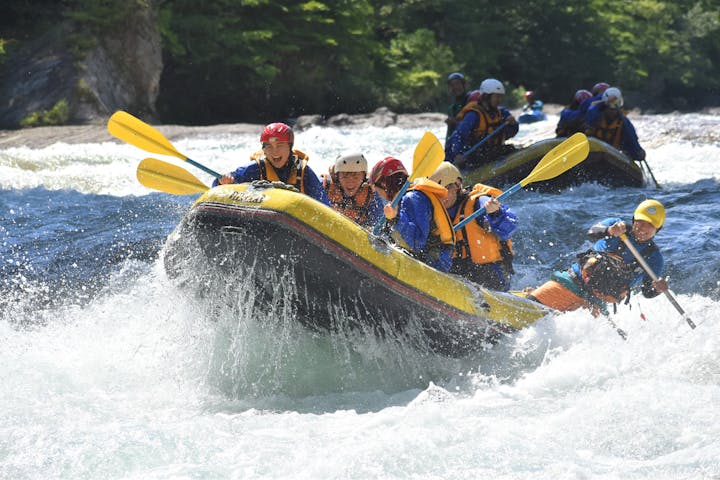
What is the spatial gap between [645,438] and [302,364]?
195cm

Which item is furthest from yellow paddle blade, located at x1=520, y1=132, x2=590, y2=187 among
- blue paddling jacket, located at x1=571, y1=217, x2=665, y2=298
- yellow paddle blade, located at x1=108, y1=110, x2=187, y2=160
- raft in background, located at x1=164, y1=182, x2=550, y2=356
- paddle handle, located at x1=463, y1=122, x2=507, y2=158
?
paddle handle, located at x1=463, y1=122, x2=507, y2=158

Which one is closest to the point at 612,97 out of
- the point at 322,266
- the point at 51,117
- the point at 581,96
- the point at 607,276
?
the point at 581,96

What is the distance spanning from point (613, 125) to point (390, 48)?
15.9 metres

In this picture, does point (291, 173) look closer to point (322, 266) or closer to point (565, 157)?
point (322, 266)

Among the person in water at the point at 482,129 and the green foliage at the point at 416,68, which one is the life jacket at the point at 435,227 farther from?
the green foliage at the point at 416,68

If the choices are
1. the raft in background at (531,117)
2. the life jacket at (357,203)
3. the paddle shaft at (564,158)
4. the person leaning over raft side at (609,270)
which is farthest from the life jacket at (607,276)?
the raft in background at (531,117)

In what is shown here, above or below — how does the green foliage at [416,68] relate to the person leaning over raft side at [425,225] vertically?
below

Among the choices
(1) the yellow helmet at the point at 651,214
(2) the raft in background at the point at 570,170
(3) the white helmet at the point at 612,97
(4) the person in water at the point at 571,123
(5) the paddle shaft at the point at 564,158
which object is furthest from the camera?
(4) the person in water at the point at 571,123

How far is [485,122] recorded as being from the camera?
10195 mm

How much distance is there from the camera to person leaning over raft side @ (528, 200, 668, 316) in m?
5.56

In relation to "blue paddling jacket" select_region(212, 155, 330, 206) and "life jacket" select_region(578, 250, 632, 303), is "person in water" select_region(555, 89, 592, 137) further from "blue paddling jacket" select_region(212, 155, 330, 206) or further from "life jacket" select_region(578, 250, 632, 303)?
"blue paddling jacket" select_region(212, 155, 330, 206)

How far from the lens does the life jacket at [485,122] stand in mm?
10144

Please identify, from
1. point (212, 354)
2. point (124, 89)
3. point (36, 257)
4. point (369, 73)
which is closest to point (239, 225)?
point (212, 354)

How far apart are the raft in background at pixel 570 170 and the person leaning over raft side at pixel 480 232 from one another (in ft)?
15.6
